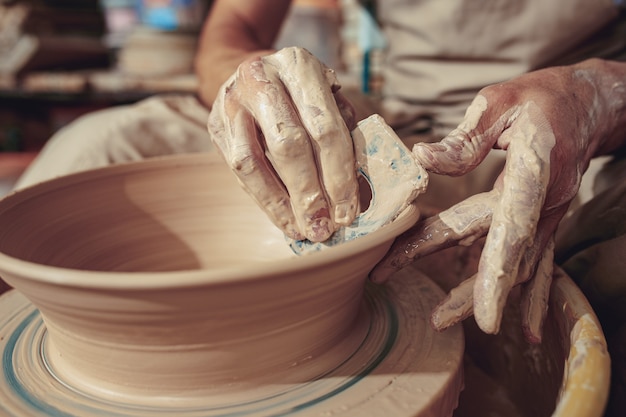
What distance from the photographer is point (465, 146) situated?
2.27ft

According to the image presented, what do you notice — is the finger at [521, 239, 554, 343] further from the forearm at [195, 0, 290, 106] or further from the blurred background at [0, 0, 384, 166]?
the blurred background at [0, 0, 384, 166]

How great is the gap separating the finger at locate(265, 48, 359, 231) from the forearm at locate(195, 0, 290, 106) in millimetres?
636

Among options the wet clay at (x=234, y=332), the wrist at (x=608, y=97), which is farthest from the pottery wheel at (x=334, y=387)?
the wrist at (x=608, y=97)

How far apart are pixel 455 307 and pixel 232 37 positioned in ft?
4.06

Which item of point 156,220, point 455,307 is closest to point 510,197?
point 455,307

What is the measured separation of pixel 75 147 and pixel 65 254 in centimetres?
51

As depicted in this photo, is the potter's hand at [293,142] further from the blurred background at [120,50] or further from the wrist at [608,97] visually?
the blurred background at [120,50]

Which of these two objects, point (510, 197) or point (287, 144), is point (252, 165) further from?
point (510, 197)

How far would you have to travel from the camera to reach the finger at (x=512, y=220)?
0.59 metres

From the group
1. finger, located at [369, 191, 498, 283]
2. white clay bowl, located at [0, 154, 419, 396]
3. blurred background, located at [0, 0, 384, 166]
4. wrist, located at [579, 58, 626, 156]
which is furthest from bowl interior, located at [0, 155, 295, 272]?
Answer: blurred background, located at [0, 0, 384, 166]

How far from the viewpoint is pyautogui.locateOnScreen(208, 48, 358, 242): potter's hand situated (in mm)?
717

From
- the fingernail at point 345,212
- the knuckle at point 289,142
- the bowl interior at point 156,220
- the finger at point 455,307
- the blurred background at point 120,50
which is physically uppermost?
the knuckle at point 289,142

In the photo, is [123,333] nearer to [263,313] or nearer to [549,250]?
[263,313]

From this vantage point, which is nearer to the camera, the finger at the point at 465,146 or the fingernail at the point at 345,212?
Result: the finger at the point at 465,146
